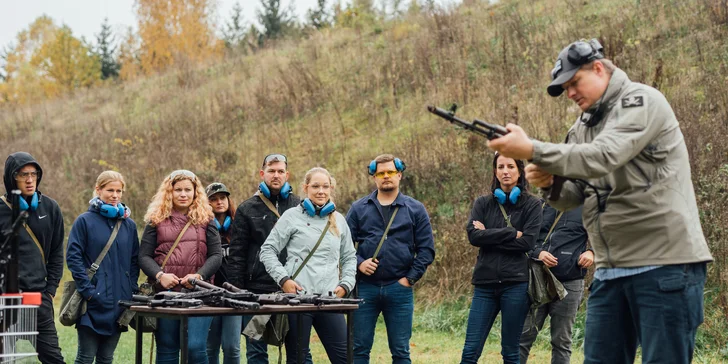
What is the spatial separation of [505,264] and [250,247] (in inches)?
94.6

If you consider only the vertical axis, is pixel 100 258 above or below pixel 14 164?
below

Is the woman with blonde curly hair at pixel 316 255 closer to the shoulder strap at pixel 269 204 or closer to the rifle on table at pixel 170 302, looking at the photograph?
the shoulder strap at pixel 269 204

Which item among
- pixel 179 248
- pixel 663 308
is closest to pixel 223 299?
pixel 179 248

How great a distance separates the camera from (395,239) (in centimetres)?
770

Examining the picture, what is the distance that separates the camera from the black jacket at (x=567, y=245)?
25.7 feet

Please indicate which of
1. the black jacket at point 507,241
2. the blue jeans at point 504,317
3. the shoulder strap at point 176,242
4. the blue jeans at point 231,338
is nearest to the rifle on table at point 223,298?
the shoulder strap at point 176,242

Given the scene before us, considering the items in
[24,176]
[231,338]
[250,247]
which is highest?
[24,176]

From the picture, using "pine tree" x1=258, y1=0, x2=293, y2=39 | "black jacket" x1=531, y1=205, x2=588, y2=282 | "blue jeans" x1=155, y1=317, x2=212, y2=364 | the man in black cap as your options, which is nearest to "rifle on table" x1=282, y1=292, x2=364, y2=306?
"blue jeans" x1=155, y1=317, x2=212, y2=364

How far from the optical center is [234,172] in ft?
61.1

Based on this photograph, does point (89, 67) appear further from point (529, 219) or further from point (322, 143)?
point (529, 219)

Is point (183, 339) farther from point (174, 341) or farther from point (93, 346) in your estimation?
point (93, 346)

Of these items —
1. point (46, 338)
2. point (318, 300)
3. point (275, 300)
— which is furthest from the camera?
point (46, 338)

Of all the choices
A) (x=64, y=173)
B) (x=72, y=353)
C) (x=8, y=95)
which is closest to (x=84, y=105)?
(x=64, y=173)

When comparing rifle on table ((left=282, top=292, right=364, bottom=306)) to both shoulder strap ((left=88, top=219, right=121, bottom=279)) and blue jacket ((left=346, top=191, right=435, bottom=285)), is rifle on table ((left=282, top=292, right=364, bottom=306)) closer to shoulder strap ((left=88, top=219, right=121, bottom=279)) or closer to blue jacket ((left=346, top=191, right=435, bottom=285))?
blue jacket ((left=346, top=191, right=435, bottom=285))
